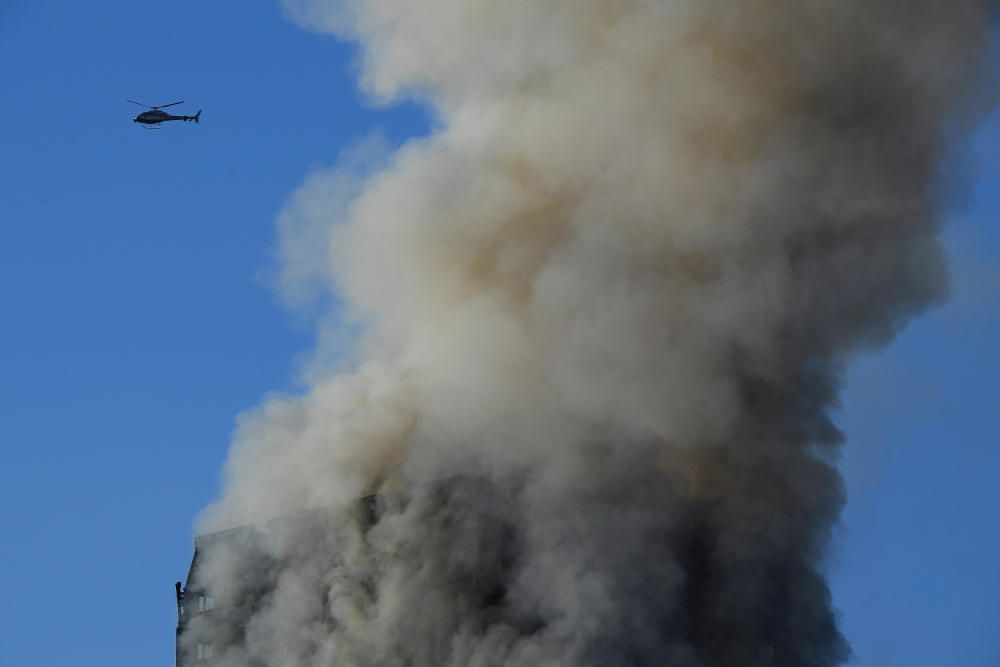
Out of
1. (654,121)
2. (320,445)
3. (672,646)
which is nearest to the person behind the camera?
(672,646)

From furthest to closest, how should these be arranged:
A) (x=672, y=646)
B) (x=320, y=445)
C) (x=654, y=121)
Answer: (x=320, y=445), (x=654, y=121), (x=672, y=646)

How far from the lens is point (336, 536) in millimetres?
104625

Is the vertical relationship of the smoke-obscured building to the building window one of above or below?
Result: above

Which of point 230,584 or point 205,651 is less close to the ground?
point 230,584

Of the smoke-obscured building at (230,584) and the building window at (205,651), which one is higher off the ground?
the smoke-obscured building at (230,584)

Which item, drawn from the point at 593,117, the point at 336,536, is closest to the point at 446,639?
the point at 336,536

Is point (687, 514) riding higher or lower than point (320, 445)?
lower

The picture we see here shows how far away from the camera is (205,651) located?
109188mm

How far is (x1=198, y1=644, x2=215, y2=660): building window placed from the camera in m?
109

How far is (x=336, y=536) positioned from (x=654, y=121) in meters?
23.1

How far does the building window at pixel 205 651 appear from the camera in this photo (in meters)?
109

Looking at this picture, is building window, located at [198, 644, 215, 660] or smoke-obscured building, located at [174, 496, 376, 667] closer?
smoke-obscured building, located at [174, 496, 376, 667]

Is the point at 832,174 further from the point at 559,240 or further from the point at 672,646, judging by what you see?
the point at 672,646

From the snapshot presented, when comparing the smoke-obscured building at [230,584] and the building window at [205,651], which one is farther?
the building window at [205,651]
